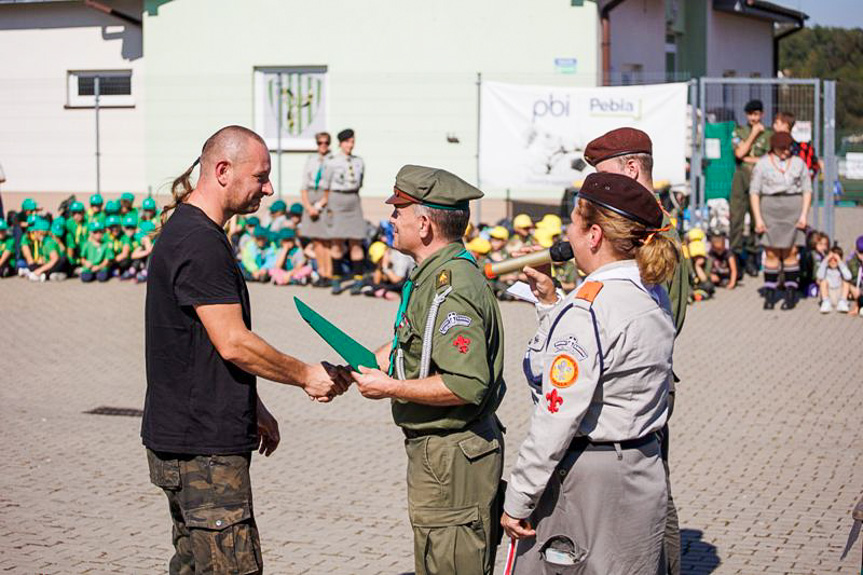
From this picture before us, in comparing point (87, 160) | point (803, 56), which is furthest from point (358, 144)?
point (803, 56)

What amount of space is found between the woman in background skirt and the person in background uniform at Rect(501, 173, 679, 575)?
10.8 metres

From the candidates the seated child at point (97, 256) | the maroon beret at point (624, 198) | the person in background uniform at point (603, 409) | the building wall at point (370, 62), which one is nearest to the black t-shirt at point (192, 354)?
the person in background uniform at point (603, 409)

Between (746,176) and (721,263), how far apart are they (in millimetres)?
1283

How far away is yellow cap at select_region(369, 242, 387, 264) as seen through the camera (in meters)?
16.4

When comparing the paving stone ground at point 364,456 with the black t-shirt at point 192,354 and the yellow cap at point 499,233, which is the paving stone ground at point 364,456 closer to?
the yellow cap at point 499,233

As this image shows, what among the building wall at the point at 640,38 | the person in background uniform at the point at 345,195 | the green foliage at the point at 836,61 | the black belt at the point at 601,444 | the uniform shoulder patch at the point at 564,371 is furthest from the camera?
the green foliage at the point at 836,61

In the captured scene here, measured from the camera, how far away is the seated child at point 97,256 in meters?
18.1

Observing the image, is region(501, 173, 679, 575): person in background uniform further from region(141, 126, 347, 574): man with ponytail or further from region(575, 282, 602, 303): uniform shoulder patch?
region(141, 126, 347, 574): man with ponytail

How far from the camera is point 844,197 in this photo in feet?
60.6

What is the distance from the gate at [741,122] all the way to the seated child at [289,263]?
5.51 metres

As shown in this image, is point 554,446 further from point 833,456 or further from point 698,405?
point 698,405

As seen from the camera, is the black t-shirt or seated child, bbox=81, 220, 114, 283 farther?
seated child, bbox=81, 220, 114, 283

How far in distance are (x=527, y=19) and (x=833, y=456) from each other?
12.4 metres

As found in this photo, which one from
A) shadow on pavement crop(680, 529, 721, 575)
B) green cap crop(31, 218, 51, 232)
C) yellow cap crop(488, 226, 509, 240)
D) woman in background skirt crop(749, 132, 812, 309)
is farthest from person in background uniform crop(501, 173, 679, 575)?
green cap crop(31, 218, 51, 232)
